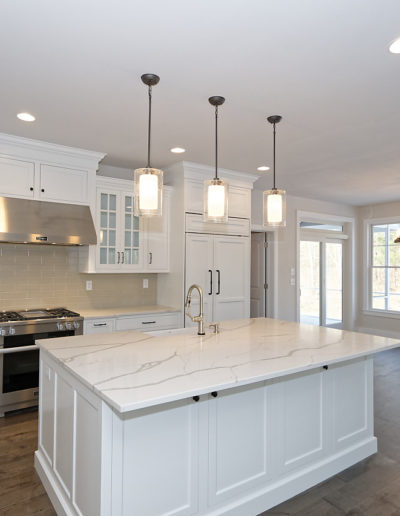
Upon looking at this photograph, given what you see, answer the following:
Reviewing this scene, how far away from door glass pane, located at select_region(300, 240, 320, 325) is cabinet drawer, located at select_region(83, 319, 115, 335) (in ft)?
12.3

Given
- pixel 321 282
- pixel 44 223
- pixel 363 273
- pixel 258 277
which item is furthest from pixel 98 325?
pixel 363 273

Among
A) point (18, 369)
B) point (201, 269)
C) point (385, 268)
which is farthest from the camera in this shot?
point (385, 268)

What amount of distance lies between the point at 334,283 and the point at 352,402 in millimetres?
4784

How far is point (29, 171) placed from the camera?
3545mm

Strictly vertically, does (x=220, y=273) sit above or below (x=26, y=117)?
below

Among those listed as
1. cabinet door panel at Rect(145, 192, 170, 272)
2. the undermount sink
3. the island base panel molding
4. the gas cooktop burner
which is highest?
cabinet door panel at Rect(145, 192, 170, 272)

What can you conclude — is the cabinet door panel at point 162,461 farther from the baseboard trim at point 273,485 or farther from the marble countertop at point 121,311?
the marble countertop at point 121,311

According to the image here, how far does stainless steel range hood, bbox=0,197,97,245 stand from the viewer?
3367 mm

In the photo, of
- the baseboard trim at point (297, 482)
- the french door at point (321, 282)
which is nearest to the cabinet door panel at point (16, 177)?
the baseboard trim at point (297, 482)

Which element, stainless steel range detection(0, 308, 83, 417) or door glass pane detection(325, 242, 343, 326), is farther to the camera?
door glass pane detection(325, 242, 343, 326)

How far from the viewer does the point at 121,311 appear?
411 centimetres

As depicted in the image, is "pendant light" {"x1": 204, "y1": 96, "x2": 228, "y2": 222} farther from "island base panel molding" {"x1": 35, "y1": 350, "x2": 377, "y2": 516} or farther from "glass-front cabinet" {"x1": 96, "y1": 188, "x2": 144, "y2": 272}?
"glass-front cabinet" {"x1": 96, "y1": 188, "x2": 144, "y2": 272}

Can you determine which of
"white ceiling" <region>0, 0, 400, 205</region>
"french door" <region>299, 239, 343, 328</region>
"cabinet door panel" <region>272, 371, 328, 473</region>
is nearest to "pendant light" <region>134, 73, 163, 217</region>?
"white ceiling" <region>0, 0, 400, 205</region>

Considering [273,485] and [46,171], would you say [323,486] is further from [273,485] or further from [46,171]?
[46,171]
